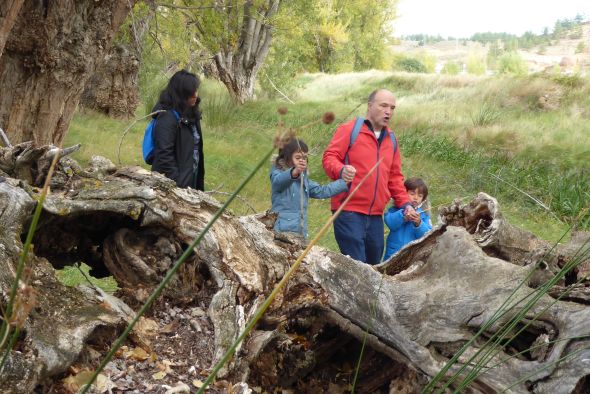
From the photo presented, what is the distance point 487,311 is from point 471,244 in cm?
45

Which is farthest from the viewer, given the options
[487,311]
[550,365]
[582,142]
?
[582,142]

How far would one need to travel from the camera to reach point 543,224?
8.79 m

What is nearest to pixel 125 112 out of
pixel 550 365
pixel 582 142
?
pixel 582 142

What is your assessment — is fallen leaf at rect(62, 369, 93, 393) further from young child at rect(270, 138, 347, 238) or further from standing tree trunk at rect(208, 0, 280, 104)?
standing tree trunk at rect(208, 0, 280, 104)

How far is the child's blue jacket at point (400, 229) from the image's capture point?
4.63 m

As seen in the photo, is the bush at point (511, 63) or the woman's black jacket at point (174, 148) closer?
the woman's black jacket at point (174, 148)

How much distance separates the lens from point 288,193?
14.6ft

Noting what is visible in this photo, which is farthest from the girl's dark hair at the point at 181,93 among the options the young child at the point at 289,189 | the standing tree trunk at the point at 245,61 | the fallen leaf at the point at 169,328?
the standing tree trunk at the point at 245,61

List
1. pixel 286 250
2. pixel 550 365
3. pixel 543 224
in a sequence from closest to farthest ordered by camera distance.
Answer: pixel 550 365, pixel 286 250, pixel 543 224

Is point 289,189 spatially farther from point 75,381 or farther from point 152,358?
point 75,381

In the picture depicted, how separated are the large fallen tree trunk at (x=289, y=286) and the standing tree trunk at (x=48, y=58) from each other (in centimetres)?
247

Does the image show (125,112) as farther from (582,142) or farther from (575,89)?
(575,89)

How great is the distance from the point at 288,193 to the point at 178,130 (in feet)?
2.81

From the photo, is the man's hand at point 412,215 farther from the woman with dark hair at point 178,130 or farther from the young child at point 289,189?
the woman with dark hair at point 178,130
